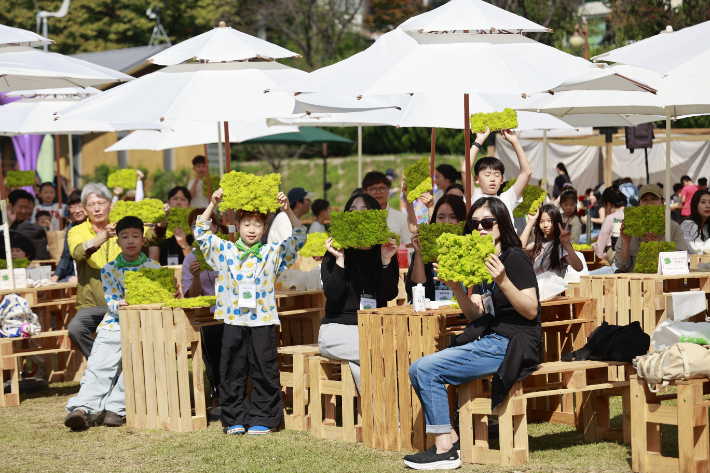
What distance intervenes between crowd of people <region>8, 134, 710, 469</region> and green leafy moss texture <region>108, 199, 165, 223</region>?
0.26 feet

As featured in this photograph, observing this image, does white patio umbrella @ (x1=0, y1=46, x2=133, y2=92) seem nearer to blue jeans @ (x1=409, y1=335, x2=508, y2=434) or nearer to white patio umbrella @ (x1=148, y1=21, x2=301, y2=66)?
white patio umbrella @ (x1=148, y1=21, x2=301, y2=66)

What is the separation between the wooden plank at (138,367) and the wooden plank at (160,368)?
163mm

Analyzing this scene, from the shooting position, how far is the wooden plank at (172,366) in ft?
20.1

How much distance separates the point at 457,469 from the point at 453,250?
1.21 meters

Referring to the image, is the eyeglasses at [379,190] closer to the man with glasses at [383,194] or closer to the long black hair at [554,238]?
the man with glasses at [383,194]

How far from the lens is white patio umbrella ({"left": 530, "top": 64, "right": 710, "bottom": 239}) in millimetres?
6746

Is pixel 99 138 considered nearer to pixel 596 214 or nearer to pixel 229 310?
pixel 596 214

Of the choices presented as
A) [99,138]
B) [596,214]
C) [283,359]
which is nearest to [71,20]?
[99,138]

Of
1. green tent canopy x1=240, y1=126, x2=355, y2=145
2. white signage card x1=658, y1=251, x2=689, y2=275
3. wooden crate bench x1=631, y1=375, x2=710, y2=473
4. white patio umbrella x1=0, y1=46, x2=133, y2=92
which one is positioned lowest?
wooden crate bench x1=631, y1=375, x2=710, y2=473

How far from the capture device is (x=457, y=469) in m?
4.78

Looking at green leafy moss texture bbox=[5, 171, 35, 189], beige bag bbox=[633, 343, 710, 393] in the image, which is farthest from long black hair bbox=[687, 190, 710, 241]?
green leafy moss texture bbox=[5, 171, 35, 189]

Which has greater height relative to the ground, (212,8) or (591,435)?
(212,8)

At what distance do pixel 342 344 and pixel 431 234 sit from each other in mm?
971

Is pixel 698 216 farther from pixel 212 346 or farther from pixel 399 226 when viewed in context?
pixel 212 346
